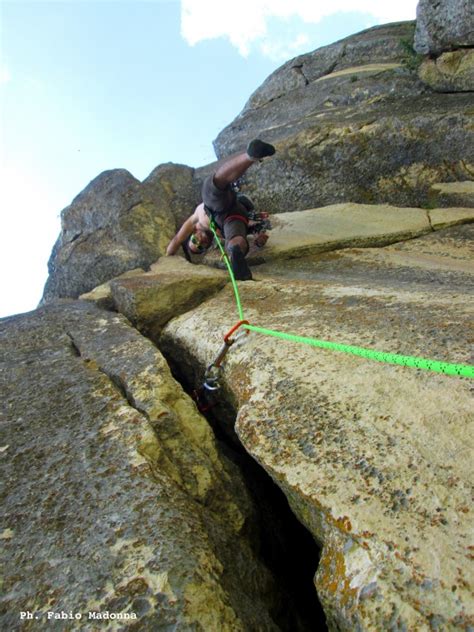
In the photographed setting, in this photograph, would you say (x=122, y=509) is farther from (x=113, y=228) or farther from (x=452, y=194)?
(x=452, y=194)

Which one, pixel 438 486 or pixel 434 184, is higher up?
pixel 434 184

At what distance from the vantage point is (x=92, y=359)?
3.50m

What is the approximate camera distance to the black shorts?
202 inches

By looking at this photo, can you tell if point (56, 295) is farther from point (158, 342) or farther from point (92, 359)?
point (92, 359)

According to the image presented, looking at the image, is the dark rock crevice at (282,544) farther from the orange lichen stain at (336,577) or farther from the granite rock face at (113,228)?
the granite rock face at (113,228)

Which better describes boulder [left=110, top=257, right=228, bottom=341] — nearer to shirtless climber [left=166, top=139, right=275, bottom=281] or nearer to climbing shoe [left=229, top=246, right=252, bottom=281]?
climbing shoe [left=229, top=246, right=252, bottom=281]

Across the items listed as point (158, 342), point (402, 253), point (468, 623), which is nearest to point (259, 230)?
point (402, 253)

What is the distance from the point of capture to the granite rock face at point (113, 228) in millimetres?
6738

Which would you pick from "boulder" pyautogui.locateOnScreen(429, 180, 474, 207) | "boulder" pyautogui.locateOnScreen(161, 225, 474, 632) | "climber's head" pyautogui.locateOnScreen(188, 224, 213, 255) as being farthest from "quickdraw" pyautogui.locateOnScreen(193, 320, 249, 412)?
"boulder" pyautogui.locateOnScreen(429, 180, 474, 207)

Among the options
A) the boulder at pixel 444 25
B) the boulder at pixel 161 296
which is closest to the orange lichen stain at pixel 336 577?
the boulder at pixel 161 296

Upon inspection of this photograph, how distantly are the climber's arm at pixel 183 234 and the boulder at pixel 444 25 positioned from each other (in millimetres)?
4848

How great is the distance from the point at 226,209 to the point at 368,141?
106 inches

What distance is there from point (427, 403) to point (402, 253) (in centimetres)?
366

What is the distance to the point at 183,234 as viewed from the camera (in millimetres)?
6262
